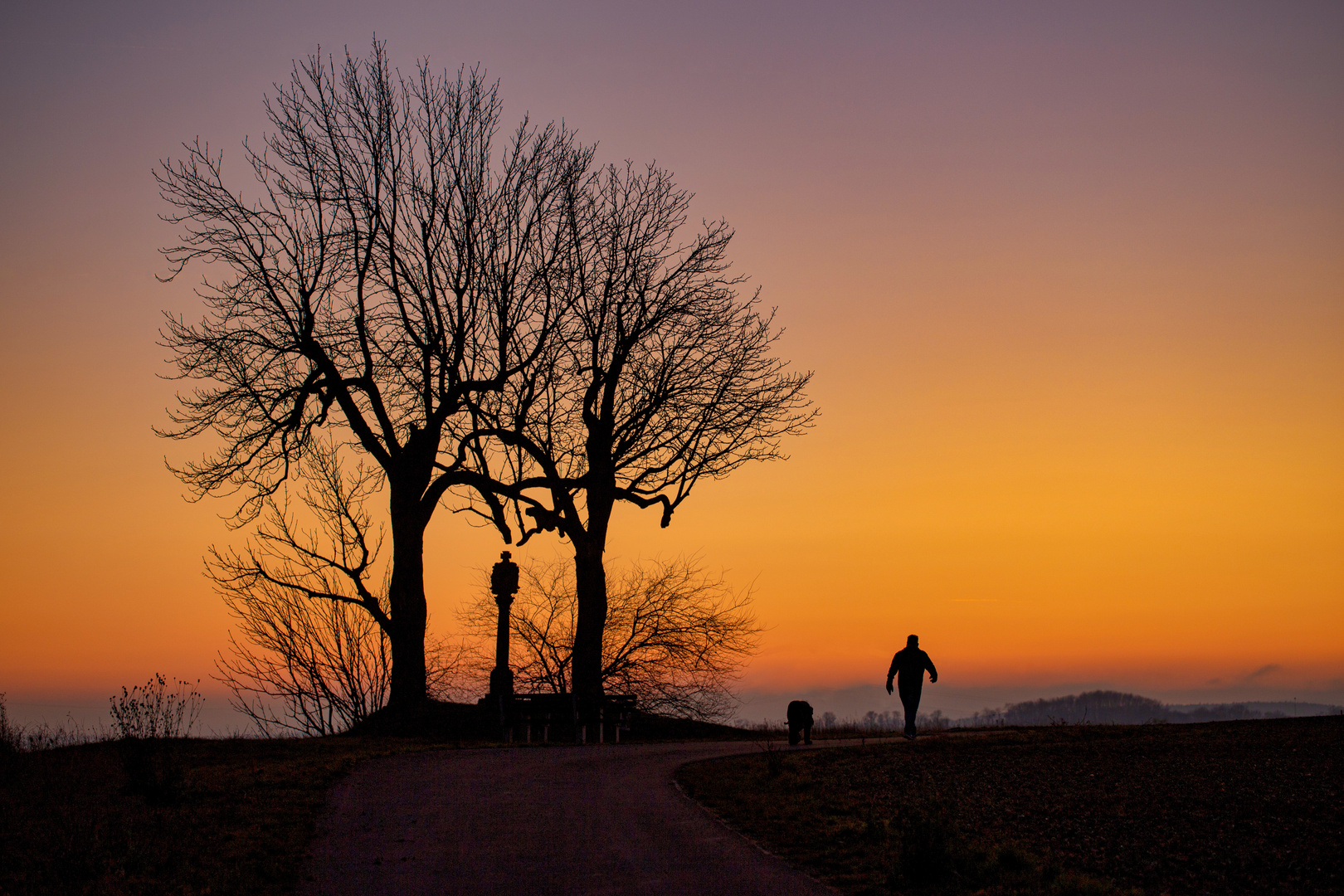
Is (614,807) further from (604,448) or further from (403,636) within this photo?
(604,448)

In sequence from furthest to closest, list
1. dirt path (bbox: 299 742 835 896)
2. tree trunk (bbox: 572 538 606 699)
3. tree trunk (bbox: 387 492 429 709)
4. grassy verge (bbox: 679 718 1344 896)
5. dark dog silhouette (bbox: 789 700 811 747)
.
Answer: tree trunk (bbox: 572 538 606 699)
tree trunk (bbox: 387 492 429 709)
dark dog silhouette (bbox: 789 700 811 747)
grassy verge (bbox: 679 718 1344 896)
dirt path (bbox: 299 742 835 896)

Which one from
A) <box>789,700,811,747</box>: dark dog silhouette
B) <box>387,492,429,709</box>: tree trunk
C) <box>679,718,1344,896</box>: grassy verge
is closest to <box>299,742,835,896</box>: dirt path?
<box>679,718,1344,896</box>: grassy verge

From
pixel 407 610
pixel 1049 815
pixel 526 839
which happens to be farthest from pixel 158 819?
pixel 407 610

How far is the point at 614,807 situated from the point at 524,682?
21.7m

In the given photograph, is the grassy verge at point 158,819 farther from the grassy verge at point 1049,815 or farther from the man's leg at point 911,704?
the man's leg at point 911,704

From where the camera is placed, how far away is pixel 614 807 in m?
13.0

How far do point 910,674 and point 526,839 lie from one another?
45.3 ft

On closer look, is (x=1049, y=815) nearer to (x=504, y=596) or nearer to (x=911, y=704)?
(x=911, y=704)

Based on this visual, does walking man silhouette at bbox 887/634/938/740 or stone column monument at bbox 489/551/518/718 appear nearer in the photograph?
walking man silhouette at bbox 887/634/938/740

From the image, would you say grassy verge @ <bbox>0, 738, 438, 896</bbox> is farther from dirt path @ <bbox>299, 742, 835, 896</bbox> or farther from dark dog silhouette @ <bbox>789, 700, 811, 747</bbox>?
dark dog silhouette @ <bbox>789, 700, 811, 747</bbox>

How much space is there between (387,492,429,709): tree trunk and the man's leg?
10884 millimetres

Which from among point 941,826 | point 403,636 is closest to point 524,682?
point 403,636

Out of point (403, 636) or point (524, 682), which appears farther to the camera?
point (524, 682)

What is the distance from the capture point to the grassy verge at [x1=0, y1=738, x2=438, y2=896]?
966 centimetres
